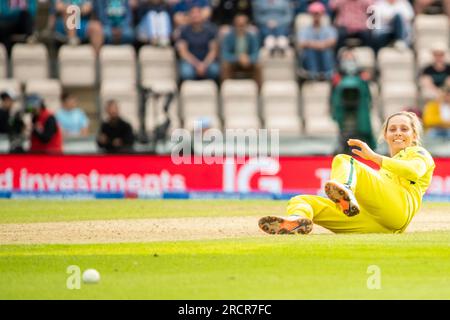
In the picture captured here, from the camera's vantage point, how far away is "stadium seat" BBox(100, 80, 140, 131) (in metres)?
22.4

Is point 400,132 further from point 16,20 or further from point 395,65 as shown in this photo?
point 16,20

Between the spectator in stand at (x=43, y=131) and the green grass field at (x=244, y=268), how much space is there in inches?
331

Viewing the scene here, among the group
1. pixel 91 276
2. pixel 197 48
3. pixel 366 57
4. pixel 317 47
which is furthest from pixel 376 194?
pixel 366 57

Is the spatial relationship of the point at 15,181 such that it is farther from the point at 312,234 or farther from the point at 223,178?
the point at 312,234

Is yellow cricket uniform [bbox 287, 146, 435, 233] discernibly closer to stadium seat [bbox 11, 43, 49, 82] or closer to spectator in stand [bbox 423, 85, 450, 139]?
spectator in stand [bbox 423, 85, 450, 139]

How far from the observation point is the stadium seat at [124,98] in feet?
73.6

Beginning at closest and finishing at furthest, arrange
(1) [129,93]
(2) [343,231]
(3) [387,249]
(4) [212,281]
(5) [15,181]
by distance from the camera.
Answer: (4) [212,281]
(3) [387,249]
(2) [343,231]
(5) [15,181]
(1) [129,93]

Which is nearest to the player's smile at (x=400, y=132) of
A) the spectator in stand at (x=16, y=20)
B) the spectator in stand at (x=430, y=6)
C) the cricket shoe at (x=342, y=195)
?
the cricket shoe at (x=342, y=195)

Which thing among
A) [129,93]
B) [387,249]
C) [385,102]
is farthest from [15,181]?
[387,249]

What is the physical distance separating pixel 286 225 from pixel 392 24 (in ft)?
38.0

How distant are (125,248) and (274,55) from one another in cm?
1149

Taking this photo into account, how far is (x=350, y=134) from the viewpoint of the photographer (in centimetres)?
2102

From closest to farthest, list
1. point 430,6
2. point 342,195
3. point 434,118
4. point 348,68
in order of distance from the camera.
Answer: point 342,195 → point 348,68 → point 434,118 → point 430,6

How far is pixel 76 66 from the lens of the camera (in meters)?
23.0
